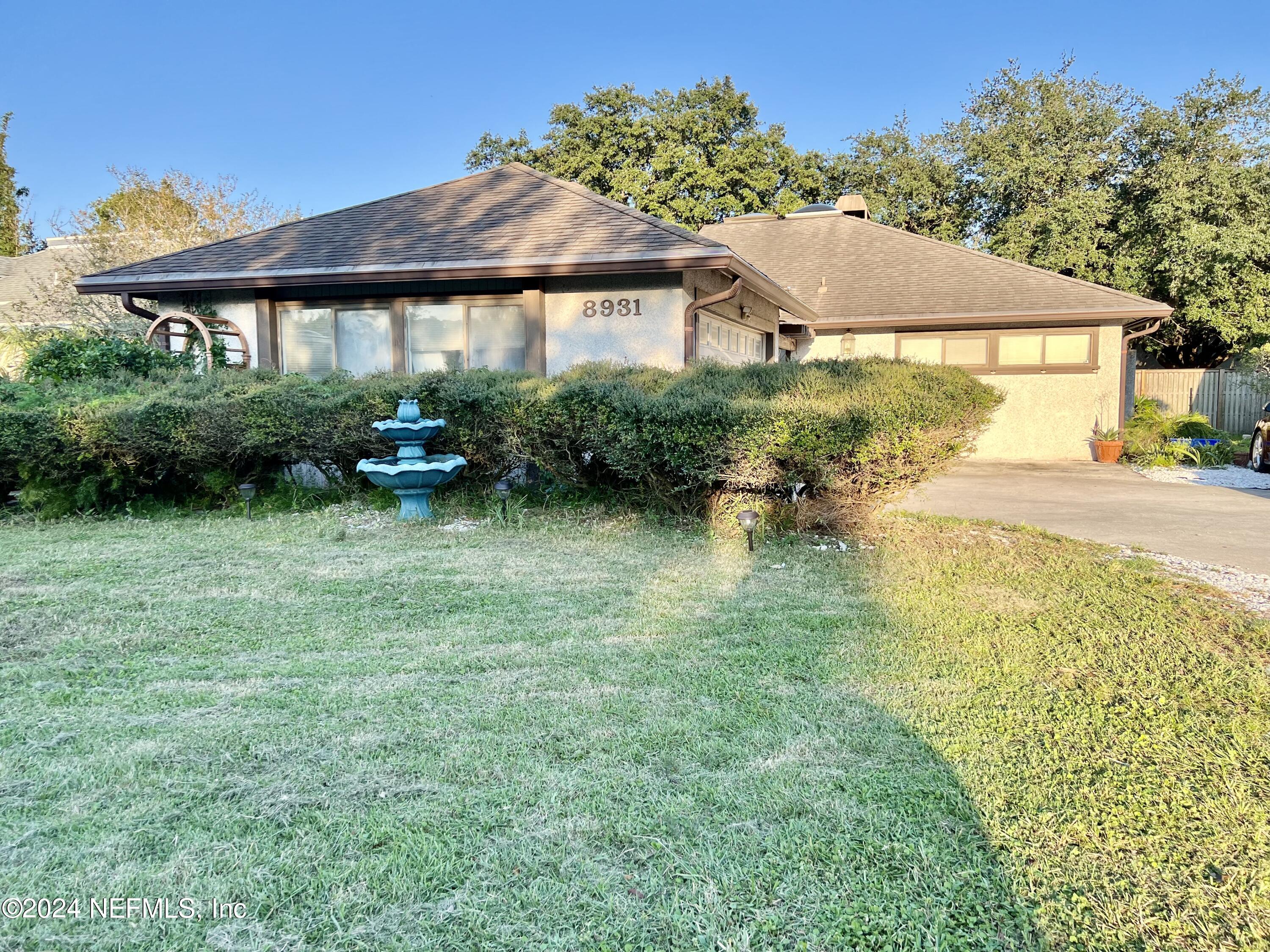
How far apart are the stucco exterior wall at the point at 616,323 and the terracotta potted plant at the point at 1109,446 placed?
9060 mm

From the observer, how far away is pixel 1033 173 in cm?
2038

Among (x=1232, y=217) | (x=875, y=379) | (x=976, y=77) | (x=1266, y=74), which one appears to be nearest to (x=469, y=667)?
(x=875, y=379)

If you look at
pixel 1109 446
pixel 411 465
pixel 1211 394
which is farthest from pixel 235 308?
pixel 1211 394

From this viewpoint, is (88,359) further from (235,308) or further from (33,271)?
(33,271)

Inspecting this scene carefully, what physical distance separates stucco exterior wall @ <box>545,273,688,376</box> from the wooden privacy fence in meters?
12.7

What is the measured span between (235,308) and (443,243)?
3.00 meters

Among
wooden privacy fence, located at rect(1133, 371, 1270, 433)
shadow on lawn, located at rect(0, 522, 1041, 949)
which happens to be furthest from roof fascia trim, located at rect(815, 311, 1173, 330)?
shadow on lawn, located at rect(0, 522, 1041, 949)

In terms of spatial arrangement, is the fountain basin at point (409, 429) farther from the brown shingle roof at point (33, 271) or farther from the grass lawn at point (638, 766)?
the brown shingle roof at point (33, 271)

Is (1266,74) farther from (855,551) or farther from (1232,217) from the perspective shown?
(855,551)

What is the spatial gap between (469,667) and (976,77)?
27.0 meters

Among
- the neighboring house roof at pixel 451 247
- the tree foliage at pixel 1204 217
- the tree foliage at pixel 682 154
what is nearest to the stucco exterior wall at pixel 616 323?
the neighboring house roof at pixel 451 247

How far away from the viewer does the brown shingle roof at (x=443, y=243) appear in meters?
8.43

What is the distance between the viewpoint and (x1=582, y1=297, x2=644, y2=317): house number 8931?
28.9ft

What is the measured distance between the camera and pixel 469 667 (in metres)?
3.37
